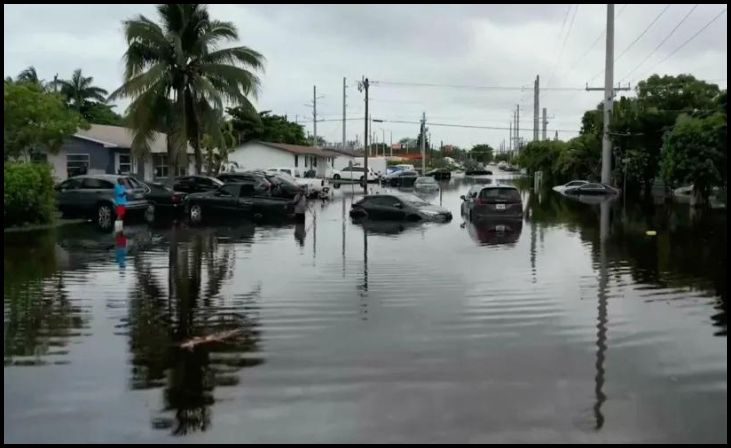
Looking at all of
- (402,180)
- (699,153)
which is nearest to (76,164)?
(699,153)

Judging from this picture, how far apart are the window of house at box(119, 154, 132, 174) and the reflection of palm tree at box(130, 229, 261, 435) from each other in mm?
27049

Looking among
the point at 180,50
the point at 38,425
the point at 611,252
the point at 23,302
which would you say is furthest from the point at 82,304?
the point at 180,50

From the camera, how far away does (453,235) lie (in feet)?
71.3

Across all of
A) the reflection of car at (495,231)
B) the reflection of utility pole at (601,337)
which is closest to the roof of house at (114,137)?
the reflection of car at (495,231)

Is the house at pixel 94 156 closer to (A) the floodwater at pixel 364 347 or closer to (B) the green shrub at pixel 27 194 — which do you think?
(B) the green shrub at pixel 27 194

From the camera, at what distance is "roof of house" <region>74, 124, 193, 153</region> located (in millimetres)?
→ 37969

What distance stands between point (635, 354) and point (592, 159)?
55341 mm

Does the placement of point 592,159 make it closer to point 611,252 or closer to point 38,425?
point 611,252

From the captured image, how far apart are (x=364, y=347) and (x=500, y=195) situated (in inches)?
743

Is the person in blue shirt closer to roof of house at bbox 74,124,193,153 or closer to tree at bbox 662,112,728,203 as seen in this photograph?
roof of house at bbox 74,124,193,153

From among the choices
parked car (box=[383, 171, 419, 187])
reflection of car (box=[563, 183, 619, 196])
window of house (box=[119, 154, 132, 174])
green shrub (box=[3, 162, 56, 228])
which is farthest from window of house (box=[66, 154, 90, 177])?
reflection of car (box=[563, 183, 619, 196])

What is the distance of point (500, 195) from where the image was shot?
26.4 m

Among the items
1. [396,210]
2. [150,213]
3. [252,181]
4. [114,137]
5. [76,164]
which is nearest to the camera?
[396,210]

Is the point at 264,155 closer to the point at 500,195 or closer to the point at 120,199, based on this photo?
the point at 500,195
